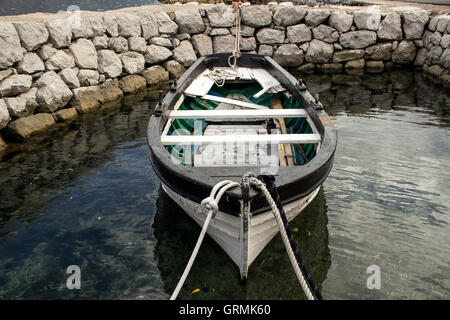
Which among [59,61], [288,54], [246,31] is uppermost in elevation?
[246,31]

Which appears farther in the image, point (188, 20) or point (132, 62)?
point (188, 20)

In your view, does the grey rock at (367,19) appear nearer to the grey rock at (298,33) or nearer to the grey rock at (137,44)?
the grey rock at (298,33)

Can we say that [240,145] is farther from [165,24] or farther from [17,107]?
[165,24]

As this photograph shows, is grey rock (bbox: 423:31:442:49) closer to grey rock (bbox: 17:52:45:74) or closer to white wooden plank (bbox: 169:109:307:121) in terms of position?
white wooden plank (bbox: 169:109:307:121)

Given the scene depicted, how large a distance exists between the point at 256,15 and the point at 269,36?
2.86ft

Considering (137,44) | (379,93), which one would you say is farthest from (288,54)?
(137,44)

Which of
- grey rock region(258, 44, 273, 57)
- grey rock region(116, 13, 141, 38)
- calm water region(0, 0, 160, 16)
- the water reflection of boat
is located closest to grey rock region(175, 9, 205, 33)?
grey rock region(116, 13, 141, 38)

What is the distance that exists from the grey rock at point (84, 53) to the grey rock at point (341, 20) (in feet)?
27.4

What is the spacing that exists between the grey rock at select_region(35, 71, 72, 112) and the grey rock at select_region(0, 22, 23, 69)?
2.17ft

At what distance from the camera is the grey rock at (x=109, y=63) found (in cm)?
935

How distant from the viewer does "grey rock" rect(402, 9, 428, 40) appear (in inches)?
467

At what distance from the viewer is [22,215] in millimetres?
4570

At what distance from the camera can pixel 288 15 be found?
12.0 m
